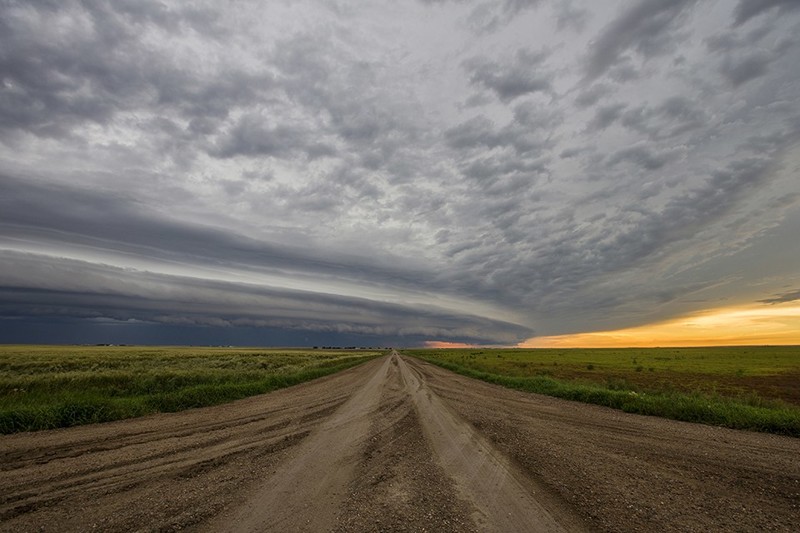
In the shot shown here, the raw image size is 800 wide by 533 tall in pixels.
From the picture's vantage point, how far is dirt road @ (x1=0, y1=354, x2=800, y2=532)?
5180 millimetres

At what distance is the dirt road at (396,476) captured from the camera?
518cm

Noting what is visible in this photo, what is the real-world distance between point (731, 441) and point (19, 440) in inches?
727

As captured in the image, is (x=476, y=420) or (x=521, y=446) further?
(x=476, y=420)

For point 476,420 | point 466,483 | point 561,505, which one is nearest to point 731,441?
point 476,420

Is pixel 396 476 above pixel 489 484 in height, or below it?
below

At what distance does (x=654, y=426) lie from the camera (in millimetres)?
11695

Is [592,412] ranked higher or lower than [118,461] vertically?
higher

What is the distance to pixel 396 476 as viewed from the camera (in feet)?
22.5

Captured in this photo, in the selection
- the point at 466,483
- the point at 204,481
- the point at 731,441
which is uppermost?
the point at 731,441

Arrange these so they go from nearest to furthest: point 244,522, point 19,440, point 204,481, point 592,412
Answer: point 244,522 < point 204,481 < point 19,440 < point 592,412

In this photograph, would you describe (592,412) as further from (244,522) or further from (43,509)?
(43,509)

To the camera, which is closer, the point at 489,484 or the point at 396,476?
the point at 489,484

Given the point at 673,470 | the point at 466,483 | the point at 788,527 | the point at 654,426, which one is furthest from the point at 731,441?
the point at 466,483

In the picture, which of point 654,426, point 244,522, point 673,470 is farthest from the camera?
point 654,426
